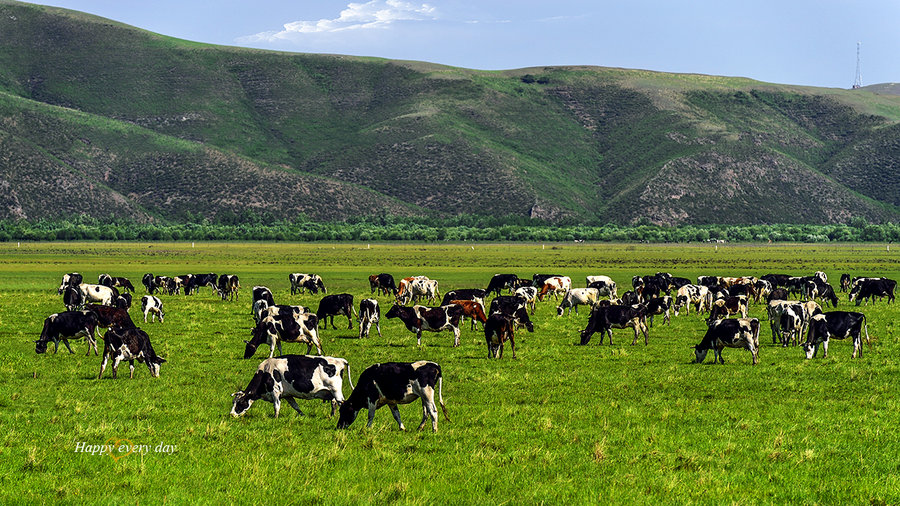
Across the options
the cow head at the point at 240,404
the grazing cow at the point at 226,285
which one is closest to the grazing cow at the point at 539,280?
the grazing cow at the point at 226,285

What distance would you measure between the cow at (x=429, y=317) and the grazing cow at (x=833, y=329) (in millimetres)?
10912

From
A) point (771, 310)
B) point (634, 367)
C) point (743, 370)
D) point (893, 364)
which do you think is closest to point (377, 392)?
point (634, 367)

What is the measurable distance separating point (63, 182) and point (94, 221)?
19.1 metres

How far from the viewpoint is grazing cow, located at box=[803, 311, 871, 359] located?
82.3 ft

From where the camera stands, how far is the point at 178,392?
1925 cm

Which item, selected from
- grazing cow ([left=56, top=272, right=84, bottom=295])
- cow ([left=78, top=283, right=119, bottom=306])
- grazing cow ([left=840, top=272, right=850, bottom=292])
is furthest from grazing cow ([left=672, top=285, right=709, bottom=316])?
grazing cow ([left=56, top=272, right=84, bottom=295])

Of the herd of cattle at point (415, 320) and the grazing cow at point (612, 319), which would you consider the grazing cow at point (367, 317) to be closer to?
the herd of cattle at point (415, 320)

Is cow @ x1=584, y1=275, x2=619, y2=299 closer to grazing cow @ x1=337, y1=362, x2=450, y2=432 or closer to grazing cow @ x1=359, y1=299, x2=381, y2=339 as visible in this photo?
grazing cow @ x1=359, y1=299, x2=381, y2=339

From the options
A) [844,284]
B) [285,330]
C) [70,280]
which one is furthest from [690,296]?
[70,280]

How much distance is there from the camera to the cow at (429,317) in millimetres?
27953

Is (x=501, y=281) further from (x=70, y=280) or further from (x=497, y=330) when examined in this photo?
(x=70, y=280)

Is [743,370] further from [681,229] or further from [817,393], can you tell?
[681,229]

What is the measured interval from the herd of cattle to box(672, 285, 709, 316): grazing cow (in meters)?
0.06

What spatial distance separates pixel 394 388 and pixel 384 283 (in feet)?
118
